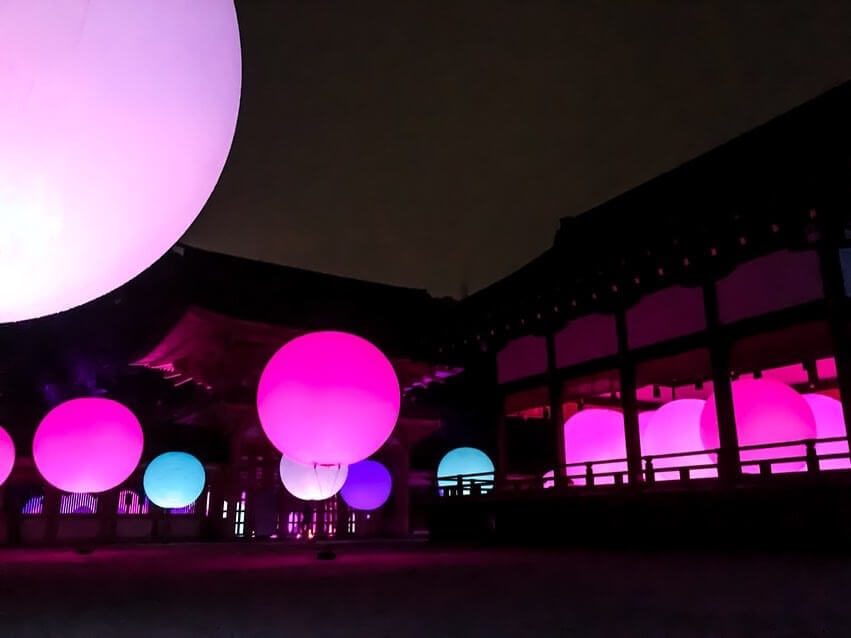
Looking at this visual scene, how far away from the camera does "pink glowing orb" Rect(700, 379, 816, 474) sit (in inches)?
254

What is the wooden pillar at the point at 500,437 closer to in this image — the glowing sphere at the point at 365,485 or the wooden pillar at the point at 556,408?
the wooden pillar at the point at 556,408

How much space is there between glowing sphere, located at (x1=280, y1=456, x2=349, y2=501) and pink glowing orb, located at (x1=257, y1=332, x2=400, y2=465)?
7.87ft

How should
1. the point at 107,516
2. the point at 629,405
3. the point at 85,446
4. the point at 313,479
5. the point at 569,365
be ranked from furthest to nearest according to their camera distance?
1. the point at 107,516
2. the point at 569,365
3. the point at 629,405
4. the point at 313,479
5. the point at 85,446

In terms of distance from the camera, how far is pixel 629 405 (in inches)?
332

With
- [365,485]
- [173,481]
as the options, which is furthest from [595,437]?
[173,481]

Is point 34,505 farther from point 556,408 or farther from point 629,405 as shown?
point 629,405

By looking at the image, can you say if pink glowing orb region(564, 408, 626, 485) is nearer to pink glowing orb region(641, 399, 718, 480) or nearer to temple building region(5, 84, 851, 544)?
temple building region(5, 84, 851, 544)

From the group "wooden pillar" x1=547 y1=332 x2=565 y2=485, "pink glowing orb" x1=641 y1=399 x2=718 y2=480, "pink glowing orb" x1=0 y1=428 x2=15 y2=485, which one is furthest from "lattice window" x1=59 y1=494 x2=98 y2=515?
"pink glowing orb" x1=641 y1=399 x2=718 y2=480

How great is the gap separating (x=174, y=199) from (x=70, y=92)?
12.7 inches

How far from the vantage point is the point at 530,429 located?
651 inches

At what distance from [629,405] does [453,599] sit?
5.75 m

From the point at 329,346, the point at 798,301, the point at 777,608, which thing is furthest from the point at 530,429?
the point at 777,608

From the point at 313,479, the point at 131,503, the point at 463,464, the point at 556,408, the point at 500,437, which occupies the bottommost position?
the point at 131,503

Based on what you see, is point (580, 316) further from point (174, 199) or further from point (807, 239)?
point (174, 199)
